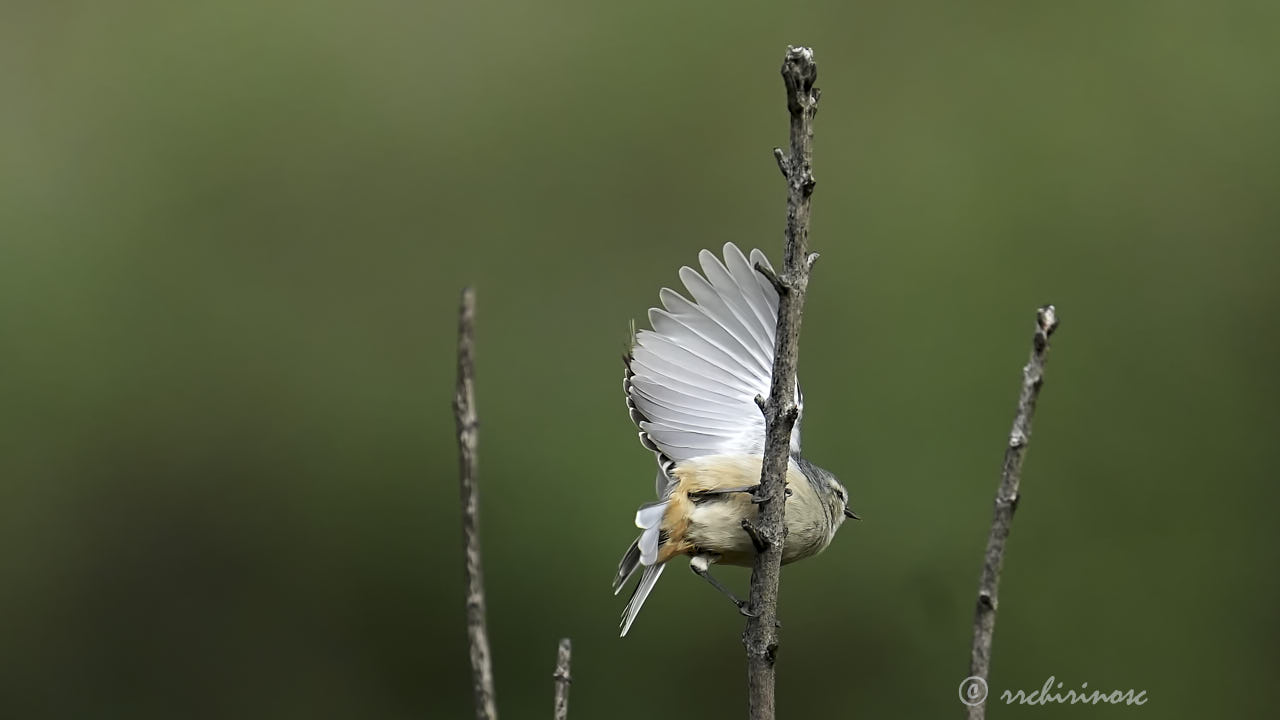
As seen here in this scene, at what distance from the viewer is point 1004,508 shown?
1.16m

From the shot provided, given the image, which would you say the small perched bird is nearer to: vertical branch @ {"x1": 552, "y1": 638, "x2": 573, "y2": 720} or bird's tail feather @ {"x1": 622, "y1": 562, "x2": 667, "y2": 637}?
bird's tail feather @ {"x1": 622, "y1": 562, "x2": 667, "y2": 637}

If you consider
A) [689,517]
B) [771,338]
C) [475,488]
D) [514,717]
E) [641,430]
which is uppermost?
[771,338]

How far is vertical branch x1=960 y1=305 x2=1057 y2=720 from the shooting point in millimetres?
1145

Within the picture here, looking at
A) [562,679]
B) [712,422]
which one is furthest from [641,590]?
[562,679]

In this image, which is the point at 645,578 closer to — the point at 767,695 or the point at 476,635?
the point at 767,695

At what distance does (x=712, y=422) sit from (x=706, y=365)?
0.33 feet

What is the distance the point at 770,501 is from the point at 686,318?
1.85 ft

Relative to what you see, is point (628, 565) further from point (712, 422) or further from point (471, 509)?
point (471, 509)

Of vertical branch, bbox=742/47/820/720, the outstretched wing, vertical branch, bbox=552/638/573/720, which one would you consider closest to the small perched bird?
the outstretched wing

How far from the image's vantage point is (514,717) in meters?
3.71

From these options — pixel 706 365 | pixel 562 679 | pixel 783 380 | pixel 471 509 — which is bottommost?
pixel 562 679

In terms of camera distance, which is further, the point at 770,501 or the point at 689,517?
the point at 689,517

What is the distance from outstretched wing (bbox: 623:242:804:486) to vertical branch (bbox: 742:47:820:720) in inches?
19.5

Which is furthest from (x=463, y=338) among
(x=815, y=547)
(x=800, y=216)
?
(x=815, y=547)
